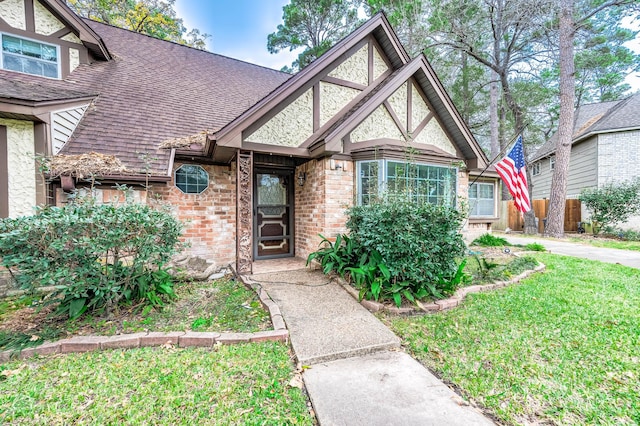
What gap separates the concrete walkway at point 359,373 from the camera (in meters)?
2.03

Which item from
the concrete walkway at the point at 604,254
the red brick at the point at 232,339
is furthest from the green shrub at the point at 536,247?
the red brick at the point at 232,339

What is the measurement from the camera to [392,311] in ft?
12.5

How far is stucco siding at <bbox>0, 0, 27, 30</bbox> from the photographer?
588 centimetres

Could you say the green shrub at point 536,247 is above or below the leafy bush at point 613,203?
below

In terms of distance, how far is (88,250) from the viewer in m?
3.13

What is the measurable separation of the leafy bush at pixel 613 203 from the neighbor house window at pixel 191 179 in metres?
15.6

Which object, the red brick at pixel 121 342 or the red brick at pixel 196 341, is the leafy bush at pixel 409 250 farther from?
the red brick at pixel 121 342

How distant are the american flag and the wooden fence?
33.5 feet

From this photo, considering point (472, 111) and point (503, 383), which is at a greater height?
point (472, 111)

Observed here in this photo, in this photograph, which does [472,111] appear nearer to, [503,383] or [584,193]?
[584,193]

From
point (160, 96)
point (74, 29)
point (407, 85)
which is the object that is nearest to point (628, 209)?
point (407, 85)

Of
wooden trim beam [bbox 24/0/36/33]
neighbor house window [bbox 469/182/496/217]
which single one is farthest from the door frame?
neighbor house window [bbox 469/182/496/217]

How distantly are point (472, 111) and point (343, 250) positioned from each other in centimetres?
1739

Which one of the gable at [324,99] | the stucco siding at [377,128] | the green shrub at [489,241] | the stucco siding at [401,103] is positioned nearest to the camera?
the gable at [324,99]
